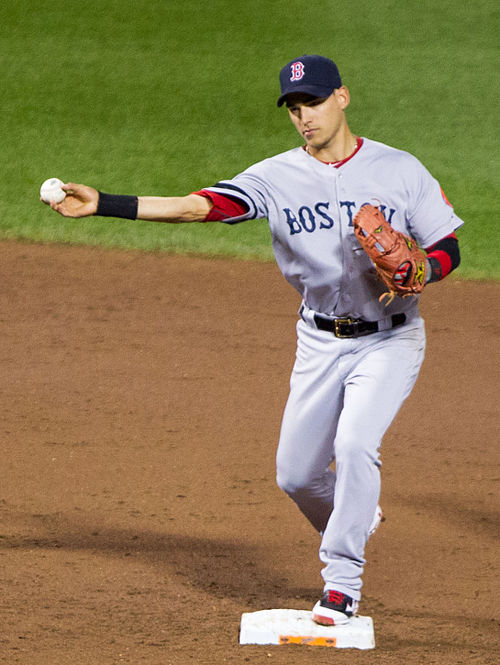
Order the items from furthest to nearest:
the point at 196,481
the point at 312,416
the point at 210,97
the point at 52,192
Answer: the point at 210,97 < the point at 196,481 < the point at 312,416 < the point at 52,192

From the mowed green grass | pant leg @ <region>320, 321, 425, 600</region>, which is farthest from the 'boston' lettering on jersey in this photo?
the mowed green grass

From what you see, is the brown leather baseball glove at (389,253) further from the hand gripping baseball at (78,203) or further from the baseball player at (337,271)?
the hand gripping baseball at (78,203)

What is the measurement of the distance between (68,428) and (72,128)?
6902 millimetres

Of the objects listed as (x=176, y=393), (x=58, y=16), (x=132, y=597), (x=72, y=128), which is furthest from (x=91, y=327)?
(x=58, y=16)

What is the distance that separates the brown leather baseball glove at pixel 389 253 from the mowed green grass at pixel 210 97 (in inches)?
216

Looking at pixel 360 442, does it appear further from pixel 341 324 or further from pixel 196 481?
pixel 196 481

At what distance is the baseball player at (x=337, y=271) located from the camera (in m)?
3.95

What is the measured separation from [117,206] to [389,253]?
101cm

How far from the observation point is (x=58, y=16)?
15.0 m

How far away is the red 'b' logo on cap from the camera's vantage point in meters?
4.05

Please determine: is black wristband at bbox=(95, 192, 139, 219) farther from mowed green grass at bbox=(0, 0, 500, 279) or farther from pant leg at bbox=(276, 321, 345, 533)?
mowed green grass at bbox=(0, 0, 500, 279)

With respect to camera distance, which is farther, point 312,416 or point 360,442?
point 312,416

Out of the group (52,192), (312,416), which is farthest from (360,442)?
(52,192)

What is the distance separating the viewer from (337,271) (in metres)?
4.05
